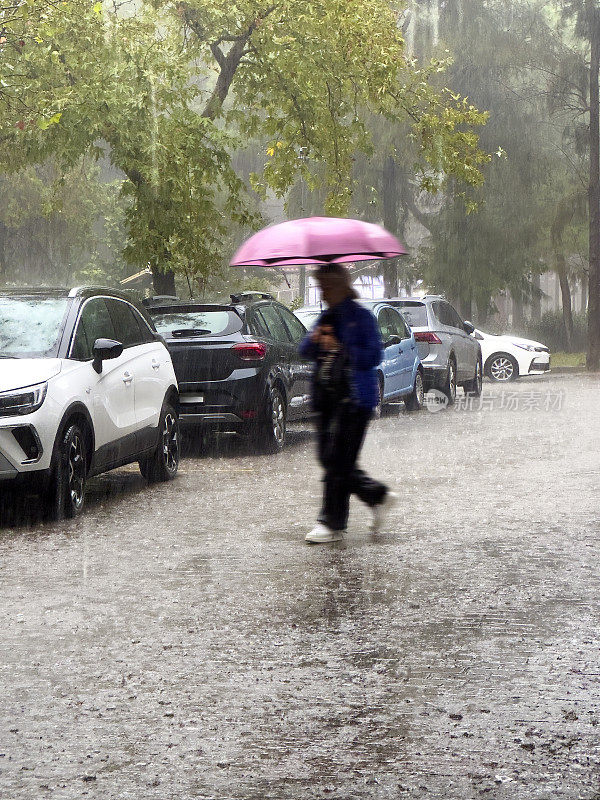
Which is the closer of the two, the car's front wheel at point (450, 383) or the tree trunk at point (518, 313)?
the car's front wheel at point (450, 383)

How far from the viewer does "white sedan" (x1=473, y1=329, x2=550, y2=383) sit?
31641 mm

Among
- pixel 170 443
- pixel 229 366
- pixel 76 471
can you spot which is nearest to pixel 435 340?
pixel 229 366

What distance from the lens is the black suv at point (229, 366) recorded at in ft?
47.7

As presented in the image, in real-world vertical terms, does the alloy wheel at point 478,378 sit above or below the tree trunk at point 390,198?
below

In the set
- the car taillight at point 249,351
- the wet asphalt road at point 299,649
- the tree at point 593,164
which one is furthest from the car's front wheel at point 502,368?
the wet asphalt road at point 299,649

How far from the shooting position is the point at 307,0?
22.4 metres

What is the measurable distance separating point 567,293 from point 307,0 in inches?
1264

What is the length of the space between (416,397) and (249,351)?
7491 mm

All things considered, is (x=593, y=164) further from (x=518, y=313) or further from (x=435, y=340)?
(x=518, y=313)

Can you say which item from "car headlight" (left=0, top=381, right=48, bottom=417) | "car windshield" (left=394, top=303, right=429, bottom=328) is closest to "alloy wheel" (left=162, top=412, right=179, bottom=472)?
"car headlight" (left=0, top=381, right=48, bottom=417)

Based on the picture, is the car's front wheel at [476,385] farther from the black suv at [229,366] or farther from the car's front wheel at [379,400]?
the black suv at [229,366]

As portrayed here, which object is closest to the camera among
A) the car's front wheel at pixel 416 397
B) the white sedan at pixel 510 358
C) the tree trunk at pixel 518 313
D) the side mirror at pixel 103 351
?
the side mirror at pixel 103 351

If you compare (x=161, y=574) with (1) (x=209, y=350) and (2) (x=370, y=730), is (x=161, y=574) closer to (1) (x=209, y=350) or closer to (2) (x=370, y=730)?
(2) (x=370, y=730)

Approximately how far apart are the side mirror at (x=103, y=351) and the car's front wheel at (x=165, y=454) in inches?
64.9
